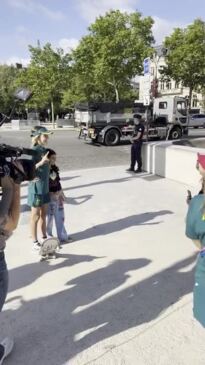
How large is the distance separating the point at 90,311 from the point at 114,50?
98.8 ft

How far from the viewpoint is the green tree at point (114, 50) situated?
103ft

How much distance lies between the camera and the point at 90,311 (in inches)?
142

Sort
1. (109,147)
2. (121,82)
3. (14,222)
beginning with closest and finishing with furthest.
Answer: (14,222) < (109,147) < (121,82)

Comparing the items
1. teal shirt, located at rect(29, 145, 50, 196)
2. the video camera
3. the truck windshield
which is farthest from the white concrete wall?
the truck windshield

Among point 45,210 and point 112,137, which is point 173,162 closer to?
point 45,210

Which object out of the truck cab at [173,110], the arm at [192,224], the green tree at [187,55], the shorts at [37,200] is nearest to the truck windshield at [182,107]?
the truck cab at [173,110]

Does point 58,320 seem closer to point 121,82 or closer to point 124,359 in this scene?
point 124,359

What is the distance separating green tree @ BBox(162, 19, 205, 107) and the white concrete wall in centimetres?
2889

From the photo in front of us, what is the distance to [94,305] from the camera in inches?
Result: 146

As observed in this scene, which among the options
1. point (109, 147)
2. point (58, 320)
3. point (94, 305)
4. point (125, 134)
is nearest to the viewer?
point (58, 320)

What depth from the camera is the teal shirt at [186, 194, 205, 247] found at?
2.27 meters

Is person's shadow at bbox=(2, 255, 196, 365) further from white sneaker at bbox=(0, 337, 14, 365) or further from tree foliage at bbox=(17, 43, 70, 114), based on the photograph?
tree foliage at bbox=(17, 43, 70, 114)

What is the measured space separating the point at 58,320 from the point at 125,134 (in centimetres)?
1677

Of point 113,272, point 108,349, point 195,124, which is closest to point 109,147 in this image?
point 113,272
